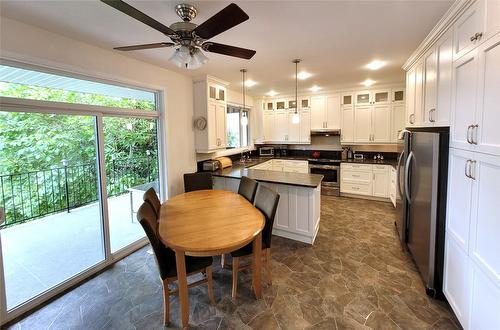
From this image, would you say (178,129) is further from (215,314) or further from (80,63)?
(215,314)

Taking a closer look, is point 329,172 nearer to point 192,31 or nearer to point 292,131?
point 292,131

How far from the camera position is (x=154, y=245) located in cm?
179

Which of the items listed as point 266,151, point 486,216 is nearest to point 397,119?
point 266,151

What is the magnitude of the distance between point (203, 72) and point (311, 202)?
254 centimetres

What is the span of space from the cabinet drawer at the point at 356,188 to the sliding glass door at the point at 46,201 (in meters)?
4.60

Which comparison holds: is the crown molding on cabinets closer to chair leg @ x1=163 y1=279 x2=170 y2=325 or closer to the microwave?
chair leg @ x1=163 y1=279 x2=170 y2=325

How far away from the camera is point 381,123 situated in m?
5.05

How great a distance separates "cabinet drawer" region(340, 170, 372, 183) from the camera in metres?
5.06

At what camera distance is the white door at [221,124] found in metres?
4.23

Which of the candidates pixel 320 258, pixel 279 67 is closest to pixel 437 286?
pixel 320 258

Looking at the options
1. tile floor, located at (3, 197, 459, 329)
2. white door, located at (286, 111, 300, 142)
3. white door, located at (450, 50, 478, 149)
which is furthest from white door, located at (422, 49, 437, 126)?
white door, located at (286, 111, 300, 142)

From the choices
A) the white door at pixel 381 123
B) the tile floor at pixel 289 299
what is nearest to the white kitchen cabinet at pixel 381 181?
the white door at pixel 381 123

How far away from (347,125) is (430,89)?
2.97 m

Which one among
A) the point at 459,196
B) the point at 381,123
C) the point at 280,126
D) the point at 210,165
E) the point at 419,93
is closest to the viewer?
the point at 459,196
